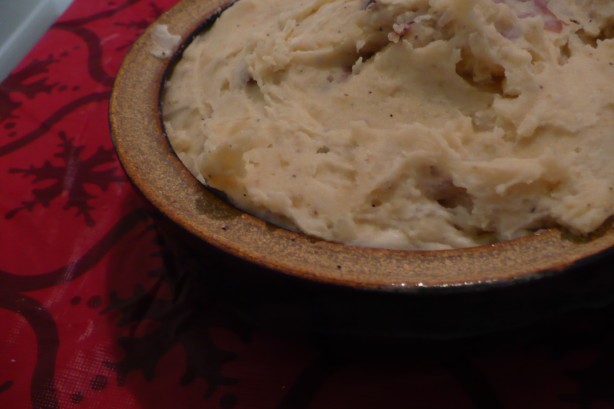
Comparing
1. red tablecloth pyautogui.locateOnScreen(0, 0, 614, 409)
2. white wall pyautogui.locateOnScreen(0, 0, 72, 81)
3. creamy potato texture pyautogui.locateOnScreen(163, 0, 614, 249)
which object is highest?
creamy potato texture pyautogui.locateOnScreen(163, 0, 614, 249)

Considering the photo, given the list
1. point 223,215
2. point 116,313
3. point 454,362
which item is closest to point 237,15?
point 223,215

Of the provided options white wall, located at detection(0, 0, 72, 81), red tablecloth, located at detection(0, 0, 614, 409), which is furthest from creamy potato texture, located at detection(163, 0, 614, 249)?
white wall, located at detection(0, 0, 72, 81)

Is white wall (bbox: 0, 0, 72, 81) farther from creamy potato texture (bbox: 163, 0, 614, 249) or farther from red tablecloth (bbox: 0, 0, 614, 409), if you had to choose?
creamy potato texture (bbox: 163, 0, 614, 249)

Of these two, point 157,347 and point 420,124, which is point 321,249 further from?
point 157,347

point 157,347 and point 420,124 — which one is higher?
point 420,124

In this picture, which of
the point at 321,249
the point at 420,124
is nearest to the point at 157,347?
the point at 321,249

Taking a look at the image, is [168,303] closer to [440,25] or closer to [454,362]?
[454,362]
